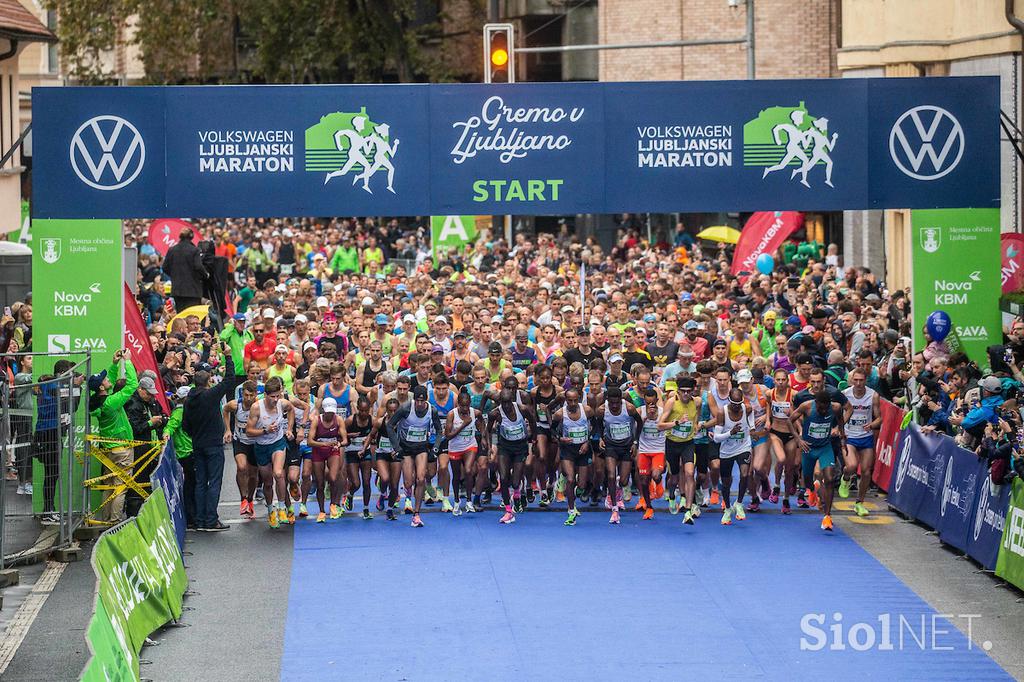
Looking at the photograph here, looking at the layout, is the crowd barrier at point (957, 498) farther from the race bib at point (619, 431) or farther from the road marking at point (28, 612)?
the road marking at point (28, 612)

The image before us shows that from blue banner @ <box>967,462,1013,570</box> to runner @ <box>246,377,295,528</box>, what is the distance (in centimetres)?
748

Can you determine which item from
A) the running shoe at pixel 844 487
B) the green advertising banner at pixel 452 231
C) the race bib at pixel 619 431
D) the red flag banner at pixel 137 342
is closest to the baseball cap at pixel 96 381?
the red flag banner at pixel 137 342

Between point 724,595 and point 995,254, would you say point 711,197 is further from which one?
point 724,595

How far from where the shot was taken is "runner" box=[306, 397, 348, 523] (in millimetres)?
18031

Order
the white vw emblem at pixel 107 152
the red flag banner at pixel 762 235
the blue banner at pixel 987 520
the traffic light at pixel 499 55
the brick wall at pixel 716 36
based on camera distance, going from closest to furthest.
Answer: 1. the blue banner at pixel 987 520
2. the white vw emblem at pixel 107 152
3. the traffic light at pixel 499 55
4. the red flag banner at pixel 762 235
5. the brick wall at pixel 716 36

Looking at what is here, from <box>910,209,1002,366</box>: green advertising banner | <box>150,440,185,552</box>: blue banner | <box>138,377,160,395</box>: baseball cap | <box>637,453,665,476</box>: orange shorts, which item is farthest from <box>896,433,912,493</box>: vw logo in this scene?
<box>138,377,160,395</box>: baseball cap

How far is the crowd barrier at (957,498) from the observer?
49.0ft

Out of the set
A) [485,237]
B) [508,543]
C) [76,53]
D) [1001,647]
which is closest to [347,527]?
[508,543]

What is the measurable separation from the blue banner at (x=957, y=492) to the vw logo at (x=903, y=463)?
1.08 m

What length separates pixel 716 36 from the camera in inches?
1650

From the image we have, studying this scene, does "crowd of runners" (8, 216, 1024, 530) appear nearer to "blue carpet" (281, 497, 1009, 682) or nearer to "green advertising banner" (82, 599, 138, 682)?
"blue carpet" (281, 497, 1009, 682)

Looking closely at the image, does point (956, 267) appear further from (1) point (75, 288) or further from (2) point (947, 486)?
(1) point (75, 288)

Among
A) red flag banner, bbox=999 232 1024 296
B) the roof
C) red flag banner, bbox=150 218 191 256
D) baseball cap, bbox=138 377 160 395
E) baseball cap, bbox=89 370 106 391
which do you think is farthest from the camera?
red flag banner, bbox=150 218 191 256

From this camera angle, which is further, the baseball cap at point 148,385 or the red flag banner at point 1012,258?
the red flag banner at point 1012,258
